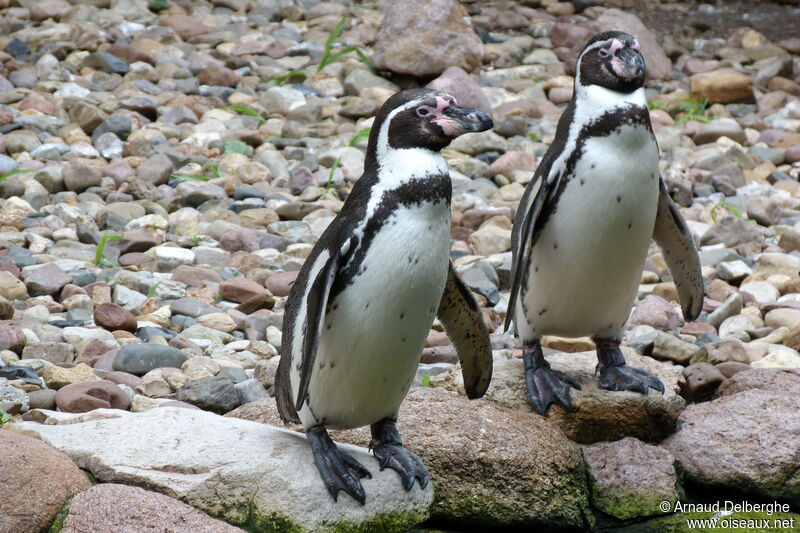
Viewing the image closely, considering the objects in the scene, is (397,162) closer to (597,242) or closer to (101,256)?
(597,242)

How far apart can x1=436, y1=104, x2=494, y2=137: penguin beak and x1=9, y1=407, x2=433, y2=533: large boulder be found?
1.28m

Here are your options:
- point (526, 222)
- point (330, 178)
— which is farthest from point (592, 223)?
point (330, 178)

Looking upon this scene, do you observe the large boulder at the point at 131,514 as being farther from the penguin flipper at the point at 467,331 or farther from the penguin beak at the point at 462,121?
the penguin beak at the point at 462,121

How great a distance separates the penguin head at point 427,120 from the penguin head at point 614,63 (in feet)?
3.56

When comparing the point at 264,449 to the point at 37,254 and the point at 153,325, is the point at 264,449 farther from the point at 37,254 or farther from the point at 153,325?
the point at 37,254

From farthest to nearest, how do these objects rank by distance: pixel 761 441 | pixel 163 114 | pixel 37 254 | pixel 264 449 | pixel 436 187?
1. pixel 163 114
2. pixel 37 254
3. pixel 761 441
4. pixel 264 449
5. pixel 436 187

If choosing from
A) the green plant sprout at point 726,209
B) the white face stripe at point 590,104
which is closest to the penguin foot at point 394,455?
the white face stripe at point 590,104

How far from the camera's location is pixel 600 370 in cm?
504

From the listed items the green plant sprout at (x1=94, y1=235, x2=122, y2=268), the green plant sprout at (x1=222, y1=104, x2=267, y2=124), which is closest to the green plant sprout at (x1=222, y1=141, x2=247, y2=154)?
the green plant sprout at (x1=222, y1=104, x2=267, y2=124)

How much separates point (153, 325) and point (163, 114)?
3869 millimetres

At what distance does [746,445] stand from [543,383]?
897 mm

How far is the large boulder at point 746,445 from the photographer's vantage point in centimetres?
464

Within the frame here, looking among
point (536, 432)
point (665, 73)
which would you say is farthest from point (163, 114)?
point (536, 432)

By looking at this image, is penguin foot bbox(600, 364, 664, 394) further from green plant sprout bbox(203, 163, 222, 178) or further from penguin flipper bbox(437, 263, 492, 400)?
green plant sprout bbox(203, 163, 222, 178)
